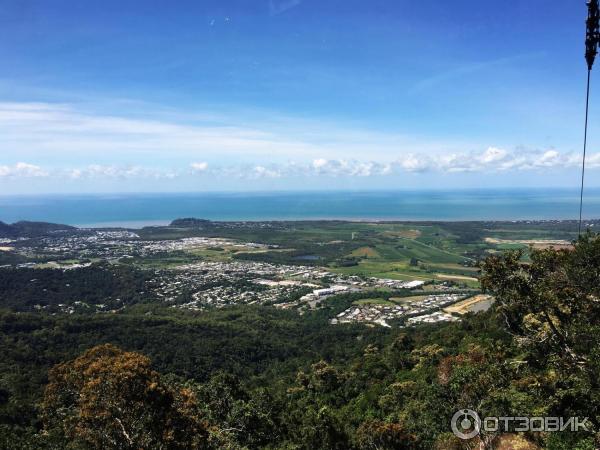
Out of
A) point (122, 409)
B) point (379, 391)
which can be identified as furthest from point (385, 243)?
point (122, 409)

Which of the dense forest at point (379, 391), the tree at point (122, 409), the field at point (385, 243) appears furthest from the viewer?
the field at point (385, 243)

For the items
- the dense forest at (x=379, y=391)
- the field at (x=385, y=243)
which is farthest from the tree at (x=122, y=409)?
the field at (x=385, y=243)

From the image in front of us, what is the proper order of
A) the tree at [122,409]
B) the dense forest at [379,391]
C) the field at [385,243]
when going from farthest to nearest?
the field at [385,243] < the dense forest at [379,391] < the tree at [122,409]

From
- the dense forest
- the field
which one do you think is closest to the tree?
the dense forest

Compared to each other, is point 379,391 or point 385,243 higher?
point 385,243

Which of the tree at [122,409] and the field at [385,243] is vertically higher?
the tree at [122,409]

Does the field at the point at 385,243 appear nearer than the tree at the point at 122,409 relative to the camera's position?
No

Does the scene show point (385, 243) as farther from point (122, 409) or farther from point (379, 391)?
point (122, 409)

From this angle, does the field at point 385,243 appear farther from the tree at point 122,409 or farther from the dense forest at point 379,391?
the tree at point 122,409

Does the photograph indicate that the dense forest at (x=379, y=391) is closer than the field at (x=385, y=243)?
Yes

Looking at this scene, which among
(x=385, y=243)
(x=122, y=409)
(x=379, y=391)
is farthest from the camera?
(x=385, y=243)
